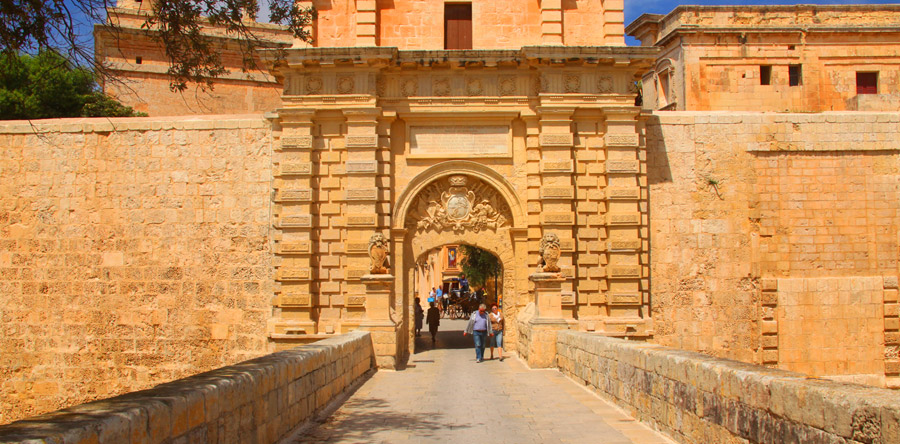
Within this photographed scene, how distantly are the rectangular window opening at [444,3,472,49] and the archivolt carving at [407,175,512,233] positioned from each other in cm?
271

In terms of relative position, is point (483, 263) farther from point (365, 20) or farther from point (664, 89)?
point (365, 20)

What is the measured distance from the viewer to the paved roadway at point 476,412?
272 inches

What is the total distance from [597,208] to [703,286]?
2.71 meters

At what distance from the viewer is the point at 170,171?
15.1 metres

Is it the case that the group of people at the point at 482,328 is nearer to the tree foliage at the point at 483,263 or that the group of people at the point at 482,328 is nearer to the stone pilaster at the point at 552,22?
the stone pilaster at the point at 552,22

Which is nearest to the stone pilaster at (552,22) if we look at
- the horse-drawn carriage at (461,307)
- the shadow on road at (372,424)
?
the shadow on road at (372,424)

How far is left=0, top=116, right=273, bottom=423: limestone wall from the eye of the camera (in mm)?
14789

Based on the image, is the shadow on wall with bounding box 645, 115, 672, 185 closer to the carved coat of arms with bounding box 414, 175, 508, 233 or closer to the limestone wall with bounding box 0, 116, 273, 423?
the carved coat of arms with bounding box 414, 175, 508, 233

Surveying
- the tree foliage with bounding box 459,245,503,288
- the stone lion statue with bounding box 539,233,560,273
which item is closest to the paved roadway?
the stone lion statue with bounding box 539,233,560,273

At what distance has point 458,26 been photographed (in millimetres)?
15297

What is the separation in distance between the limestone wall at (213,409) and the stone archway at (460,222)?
246 inches

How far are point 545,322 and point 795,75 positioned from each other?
15.8 m

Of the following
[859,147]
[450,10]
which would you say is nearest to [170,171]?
[450,10]

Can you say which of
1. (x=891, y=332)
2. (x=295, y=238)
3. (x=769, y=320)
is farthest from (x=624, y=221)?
(x=295, y=238)
